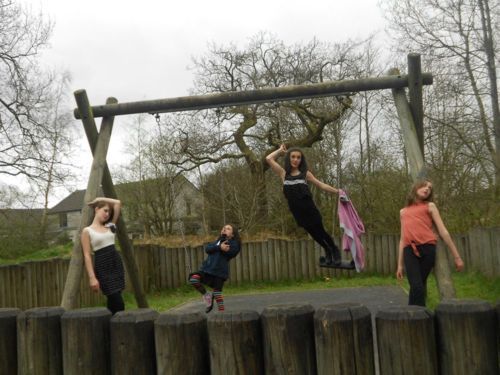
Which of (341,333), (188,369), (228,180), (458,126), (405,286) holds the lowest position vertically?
(405,286)

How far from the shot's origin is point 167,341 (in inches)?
126

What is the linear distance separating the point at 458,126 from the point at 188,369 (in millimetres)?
14199

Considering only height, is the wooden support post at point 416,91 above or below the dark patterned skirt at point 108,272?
above

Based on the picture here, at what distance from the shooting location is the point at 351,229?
5.36 m

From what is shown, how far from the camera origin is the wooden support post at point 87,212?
15.3 ft

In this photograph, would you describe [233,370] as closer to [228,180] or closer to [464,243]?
[228,180]

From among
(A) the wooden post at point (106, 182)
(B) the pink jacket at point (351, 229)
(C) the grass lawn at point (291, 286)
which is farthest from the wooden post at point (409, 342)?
(C) the grass lawn at point (291, 286)

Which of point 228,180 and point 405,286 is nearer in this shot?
point 405,286

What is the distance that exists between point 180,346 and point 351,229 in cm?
264

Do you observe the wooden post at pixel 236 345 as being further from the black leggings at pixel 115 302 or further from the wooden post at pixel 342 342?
the black leggings at pixel 115 302

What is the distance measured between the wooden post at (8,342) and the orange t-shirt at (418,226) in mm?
2876

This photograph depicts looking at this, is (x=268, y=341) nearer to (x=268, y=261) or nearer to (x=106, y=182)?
(x=106, y=182)

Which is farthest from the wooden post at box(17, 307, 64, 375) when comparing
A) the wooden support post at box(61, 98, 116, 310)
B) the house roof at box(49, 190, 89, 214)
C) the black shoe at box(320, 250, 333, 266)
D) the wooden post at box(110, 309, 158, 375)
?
the house roof at box(49, 190, 89, 214)

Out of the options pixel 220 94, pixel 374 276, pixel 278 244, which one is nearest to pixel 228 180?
pixel 278 244
